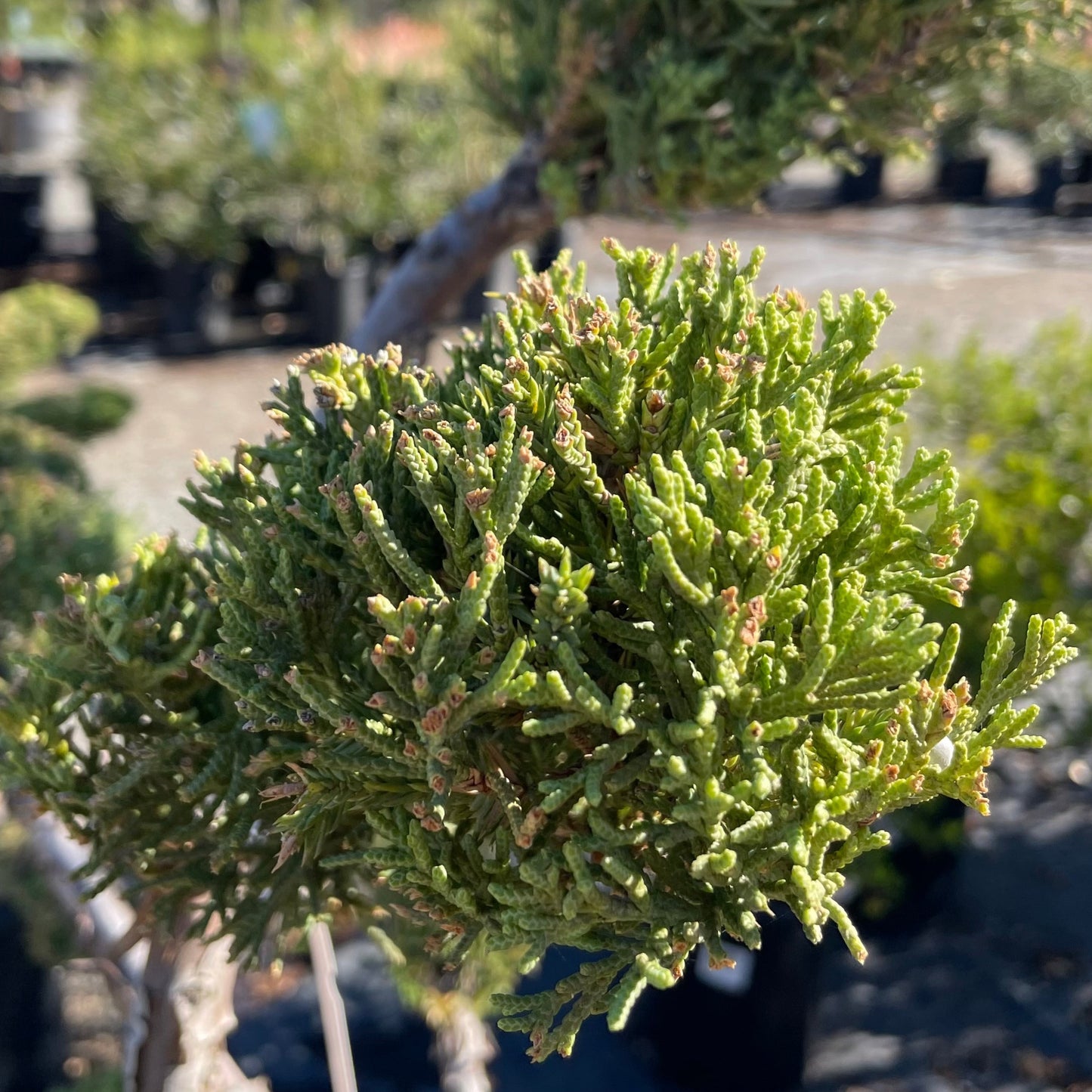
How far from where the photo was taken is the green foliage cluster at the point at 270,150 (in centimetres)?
933

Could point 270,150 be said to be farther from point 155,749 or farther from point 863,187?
point 863,187

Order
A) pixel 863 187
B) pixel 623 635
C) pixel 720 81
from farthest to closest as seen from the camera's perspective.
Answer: pixel 863 187 < pixel 720 81 < pixel 623 635

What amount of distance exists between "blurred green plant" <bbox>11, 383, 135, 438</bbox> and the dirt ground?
0.91 ft

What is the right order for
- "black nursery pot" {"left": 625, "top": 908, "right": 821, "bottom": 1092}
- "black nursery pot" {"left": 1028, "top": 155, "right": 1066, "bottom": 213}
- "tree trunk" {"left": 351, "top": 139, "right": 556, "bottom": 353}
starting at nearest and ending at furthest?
"tree trunk" {"left": 351, "top": 139, "right": 556, "bottom": 353} → "black nursery pot" {"left": 625, "top": 908, "right": 821, "bottom": 1092} → "black nursery pot" {"left": 1028, "top": 155, "right": 1066, "bottom": 213}

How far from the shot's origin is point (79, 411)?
441cm

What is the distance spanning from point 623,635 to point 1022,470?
3.20 m

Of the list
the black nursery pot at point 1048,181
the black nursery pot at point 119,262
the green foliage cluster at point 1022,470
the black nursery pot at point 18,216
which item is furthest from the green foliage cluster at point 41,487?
the black nursery pot at point 1048,181

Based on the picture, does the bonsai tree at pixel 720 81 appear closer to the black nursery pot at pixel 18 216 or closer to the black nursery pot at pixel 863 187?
the black nursery pot at pixel 18 216

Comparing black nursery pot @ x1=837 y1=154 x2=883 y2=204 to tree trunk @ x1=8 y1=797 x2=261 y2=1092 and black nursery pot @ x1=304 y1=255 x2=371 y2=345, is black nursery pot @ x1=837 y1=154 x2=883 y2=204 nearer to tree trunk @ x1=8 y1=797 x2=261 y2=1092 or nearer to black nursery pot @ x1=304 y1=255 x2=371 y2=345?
black nursery pot @ x1=304 y1=255 x2=371 y2=345

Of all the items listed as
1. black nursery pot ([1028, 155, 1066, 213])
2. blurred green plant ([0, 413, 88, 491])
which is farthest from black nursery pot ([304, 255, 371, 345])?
black nursery pot ([1028, 155, 1066, 213])

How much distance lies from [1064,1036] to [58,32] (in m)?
18.0

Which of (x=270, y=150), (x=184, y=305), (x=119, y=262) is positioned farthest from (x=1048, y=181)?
(x=119, y=262)

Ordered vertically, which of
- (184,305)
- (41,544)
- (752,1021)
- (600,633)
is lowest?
(752,1021)

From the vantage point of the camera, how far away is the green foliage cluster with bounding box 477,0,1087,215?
2521 millimetres
